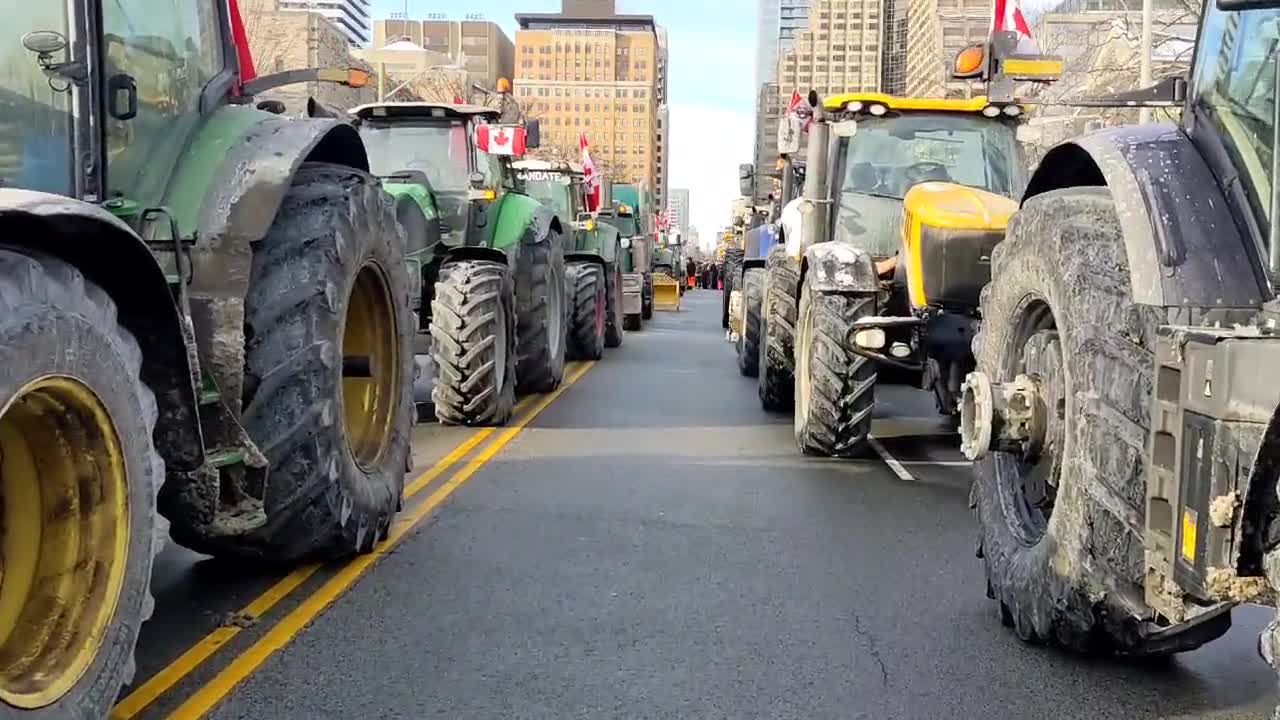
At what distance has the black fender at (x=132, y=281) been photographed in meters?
3.10

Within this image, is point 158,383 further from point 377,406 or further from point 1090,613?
point 1090,613

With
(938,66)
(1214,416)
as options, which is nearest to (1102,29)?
(938,66)

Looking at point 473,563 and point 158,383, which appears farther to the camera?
point 473,563

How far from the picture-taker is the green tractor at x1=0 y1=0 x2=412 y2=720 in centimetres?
317

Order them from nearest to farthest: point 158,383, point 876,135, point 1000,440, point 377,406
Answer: point 158,383 → point 1000,440 → point 377,406 → point 876,135

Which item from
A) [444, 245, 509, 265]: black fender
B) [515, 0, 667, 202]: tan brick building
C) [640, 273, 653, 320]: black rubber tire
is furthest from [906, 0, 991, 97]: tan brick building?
[515, 0, 667, 202]: tan brick building

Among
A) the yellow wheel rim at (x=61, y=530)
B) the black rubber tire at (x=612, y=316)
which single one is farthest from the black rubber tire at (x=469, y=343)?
the black rubber tire at (x=612, y=316)

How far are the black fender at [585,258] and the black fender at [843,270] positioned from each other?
9.35 m

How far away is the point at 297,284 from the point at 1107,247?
9.73 feet

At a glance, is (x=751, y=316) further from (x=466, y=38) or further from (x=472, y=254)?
(x=466, y=38)

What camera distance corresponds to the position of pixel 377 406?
6.18m

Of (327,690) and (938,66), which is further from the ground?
(938,66)

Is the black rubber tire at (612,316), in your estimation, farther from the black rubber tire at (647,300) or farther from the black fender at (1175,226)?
the black fender at (1175,226)

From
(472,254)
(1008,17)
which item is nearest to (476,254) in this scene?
(472,254)
